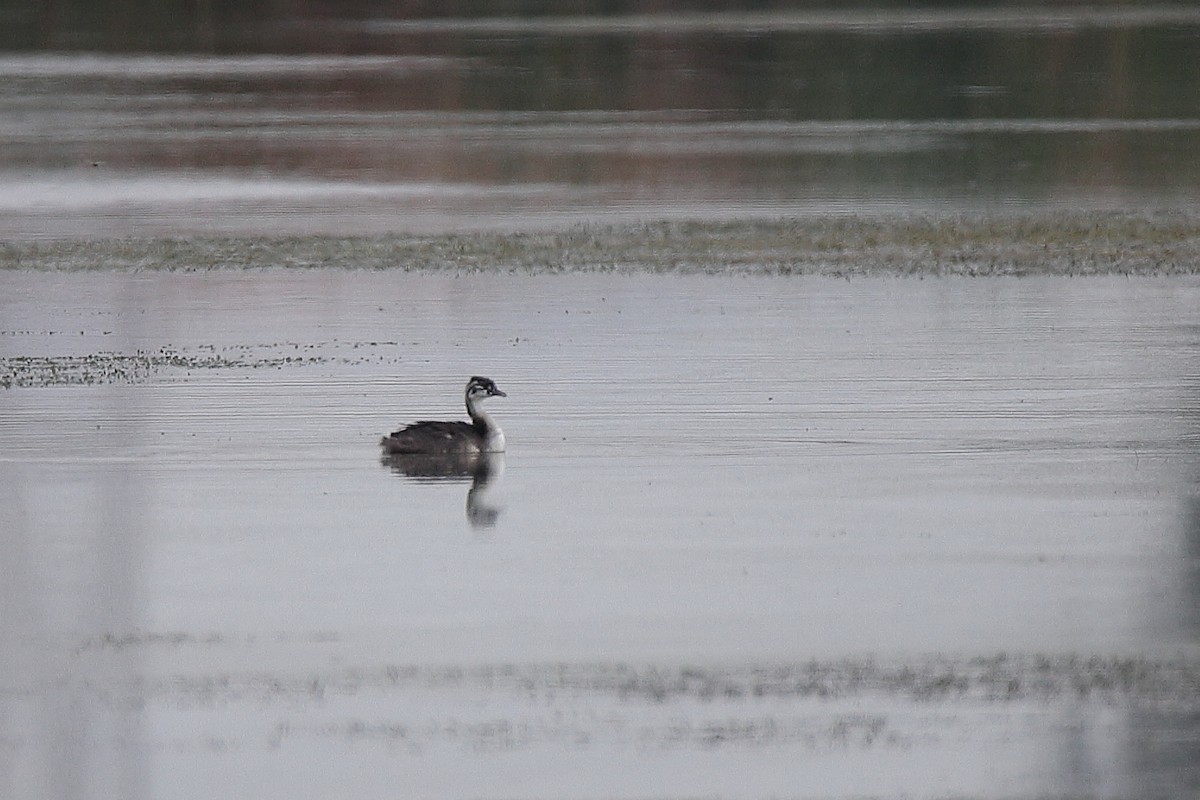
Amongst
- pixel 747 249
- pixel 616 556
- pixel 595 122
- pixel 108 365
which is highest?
pixel 595 122

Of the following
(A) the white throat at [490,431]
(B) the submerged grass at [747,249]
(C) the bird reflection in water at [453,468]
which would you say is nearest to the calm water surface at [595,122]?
(B) the submerged grass at [747,249]

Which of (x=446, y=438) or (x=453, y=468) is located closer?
(x=453, y=468)

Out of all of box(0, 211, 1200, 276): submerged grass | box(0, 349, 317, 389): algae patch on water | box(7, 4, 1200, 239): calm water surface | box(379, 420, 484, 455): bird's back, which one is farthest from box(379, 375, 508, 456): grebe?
box(7, 4, 1200, 239): calm water surface

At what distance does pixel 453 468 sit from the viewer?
16.0 metres

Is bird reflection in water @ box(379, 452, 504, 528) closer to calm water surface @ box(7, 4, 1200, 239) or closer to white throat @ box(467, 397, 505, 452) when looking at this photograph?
white throat @ box(467, 397, 505, 452)

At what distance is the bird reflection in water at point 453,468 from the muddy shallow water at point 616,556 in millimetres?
89

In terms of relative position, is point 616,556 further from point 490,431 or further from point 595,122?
point 595,122

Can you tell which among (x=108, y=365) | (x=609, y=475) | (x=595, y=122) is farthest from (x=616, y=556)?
(x=595, y=122)

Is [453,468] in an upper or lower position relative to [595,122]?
lower

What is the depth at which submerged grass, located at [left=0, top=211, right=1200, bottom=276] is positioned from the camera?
25578 millimetres

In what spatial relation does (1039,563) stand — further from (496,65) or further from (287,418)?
(496,65)

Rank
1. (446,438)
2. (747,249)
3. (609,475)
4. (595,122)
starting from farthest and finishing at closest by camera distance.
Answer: (595,122)
(747,249)
(446,438)
(609,475)

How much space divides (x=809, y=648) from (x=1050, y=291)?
43.6ft

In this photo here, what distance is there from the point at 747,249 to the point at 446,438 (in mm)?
11041
